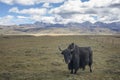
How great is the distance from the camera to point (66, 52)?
54.9 feet

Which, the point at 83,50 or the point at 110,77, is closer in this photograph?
the point at 110,77

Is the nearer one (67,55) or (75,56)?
(67,55)

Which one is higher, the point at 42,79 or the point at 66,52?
the point at 66,52

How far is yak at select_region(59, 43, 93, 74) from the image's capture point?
16.8m

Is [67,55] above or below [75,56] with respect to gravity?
above

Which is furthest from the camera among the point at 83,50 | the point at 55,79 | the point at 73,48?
the point at 83,50

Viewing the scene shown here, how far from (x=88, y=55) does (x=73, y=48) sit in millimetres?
2467

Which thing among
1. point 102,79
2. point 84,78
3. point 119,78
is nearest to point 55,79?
point 84,78

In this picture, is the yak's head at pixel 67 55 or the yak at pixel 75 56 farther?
the yak at pixel 75 56

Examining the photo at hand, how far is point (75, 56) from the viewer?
705 inches

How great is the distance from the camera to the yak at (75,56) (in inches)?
660

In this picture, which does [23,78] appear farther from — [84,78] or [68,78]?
[84,78]

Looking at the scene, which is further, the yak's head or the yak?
the yak

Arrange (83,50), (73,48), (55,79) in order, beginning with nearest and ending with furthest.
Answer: (55,79) < (73,48) < (83,50)
